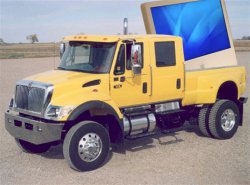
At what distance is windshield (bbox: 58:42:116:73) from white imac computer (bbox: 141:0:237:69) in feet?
8.14

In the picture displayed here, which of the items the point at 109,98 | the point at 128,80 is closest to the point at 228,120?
the point at 128,80

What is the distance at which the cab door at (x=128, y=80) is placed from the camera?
7.81m

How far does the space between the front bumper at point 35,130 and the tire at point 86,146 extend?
0.25 m

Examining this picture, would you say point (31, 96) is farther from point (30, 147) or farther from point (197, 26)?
point (197, 26)

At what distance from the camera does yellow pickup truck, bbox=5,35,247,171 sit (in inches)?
281

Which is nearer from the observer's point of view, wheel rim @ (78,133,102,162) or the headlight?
the headlight

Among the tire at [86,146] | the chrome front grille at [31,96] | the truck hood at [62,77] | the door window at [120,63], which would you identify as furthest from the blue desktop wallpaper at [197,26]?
the chrome front grille at [31,96]

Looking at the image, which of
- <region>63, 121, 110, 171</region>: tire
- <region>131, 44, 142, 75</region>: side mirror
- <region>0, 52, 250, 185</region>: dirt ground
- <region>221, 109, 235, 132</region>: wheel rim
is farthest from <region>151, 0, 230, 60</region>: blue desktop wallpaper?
<region>63, 121, 110, 171</region>: tire

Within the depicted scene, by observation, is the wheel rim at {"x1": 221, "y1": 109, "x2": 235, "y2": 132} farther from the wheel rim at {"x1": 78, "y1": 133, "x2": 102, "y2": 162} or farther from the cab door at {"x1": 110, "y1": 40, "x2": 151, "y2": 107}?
the wheel rim at {"x1": 78, "y1": 133, "x2": 102, "y2": 162}

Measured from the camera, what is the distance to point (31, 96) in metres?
7.45

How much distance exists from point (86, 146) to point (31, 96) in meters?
1.41

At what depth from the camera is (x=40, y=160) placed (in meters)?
7.98

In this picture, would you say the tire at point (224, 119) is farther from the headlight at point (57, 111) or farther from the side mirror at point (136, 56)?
the headlight at point (57, 111)

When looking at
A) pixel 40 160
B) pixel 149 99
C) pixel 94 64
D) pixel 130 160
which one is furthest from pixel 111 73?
pixel 40 160
